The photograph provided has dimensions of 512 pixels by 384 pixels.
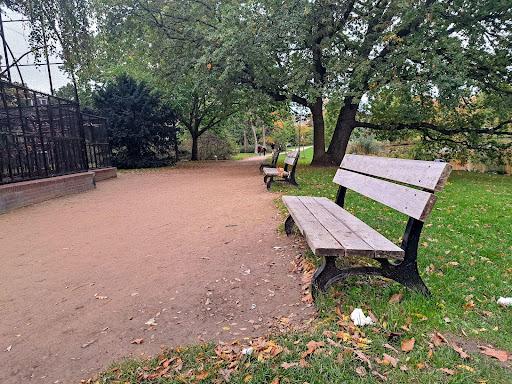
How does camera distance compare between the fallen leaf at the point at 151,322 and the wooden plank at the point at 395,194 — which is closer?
the wooden plank at the point at 395,194

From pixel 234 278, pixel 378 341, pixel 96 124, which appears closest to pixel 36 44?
pixel 96 124

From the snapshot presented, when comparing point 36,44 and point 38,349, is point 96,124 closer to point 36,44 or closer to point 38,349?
point 36,44

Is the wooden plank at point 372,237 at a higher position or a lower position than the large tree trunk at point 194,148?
lower

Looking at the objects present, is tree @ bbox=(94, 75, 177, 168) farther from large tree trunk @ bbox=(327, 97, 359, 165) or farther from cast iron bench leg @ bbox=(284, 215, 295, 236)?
cast iron bench leg @ bbox=(284, 215, 295, 236)

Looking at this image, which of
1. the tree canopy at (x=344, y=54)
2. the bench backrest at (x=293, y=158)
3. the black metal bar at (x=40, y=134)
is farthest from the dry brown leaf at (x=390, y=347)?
the tree canopy at (x=344, y=54)

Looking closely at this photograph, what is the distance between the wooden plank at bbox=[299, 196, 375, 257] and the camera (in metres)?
2.31

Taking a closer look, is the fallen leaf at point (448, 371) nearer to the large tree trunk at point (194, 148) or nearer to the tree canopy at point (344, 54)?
the tree canopy at point (344, 54)

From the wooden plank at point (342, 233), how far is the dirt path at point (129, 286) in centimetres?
55

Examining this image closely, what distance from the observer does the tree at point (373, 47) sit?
10.3 metres

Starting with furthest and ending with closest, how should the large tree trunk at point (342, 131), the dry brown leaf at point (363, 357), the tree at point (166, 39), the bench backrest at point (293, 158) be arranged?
the large tree trunk at point (342, 131)
the tree at point (166, 39)
the bench backrest at point (293, 158)
the dry brown leaf at point (363, 357)

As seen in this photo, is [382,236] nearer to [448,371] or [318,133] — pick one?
[448,371]

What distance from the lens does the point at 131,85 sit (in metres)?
18.0

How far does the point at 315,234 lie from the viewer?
8.73 feet

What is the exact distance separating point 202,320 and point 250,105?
504 inches
